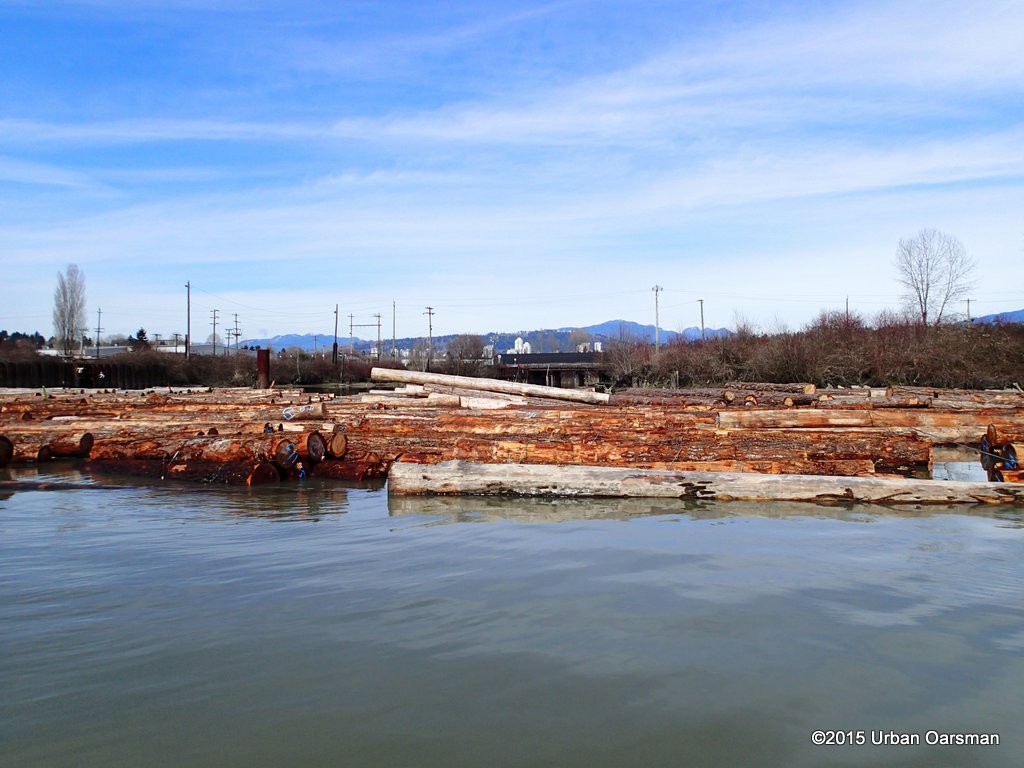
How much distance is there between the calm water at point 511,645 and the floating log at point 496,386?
13.2 metres

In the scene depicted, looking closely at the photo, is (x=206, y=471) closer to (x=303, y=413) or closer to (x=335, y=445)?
(x=335, y=445)

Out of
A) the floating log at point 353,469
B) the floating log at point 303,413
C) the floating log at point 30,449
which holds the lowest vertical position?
the floating log at point 353,469

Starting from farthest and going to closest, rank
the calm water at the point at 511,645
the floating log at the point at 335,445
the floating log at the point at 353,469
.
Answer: the floating log at the point at 335,445
the floating log at the point at 353,469
the calm water at the point at 511,645

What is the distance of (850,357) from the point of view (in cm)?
3388

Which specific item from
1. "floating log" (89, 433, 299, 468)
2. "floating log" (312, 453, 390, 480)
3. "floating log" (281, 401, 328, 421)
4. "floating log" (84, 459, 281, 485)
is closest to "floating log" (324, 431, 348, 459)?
"floating log" (312, 453, 390, 480)

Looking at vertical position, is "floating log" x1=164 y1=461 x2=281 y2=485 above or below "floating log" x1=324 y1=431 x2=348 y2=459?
below

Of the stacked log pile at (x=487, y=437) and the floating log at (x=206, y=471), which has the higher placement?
Result: the stacked log pile at (x=487, y=437)

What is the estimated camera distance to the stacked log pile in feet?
30.4

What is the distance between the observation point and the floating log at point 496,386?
19922mm

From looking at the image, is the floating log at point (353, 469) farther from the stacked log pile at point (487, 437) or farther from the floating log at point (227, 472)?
the floating log at point (227, 472)

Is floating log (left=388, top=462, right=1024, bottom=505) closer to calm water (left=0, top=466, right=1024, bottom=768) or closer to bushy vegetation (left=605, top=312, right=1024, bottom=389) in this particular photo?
calm water (left=0, top=466, right=1024, bottom=768)

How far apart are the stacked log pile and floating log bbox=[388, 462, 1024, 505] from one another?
783 mm

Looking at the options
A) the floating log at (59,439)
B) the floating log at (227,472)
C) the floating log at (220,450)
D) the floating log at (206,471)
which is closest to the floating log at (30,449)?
the floating log at (59,439)

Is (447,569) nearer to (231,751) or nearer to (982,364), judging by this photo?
(231,751)
